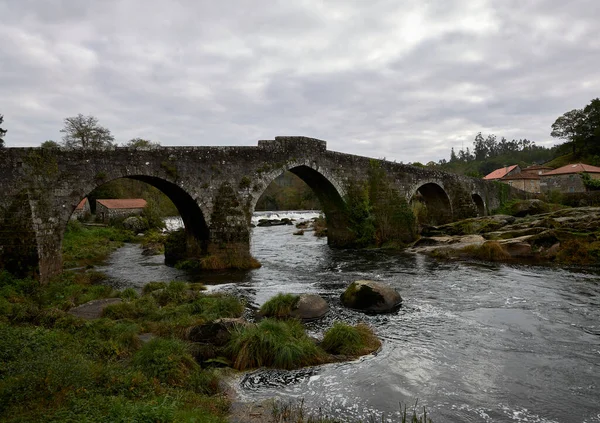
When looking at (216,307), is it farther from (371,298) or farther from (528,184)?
(528,184)

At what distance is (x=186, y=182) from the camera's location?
15.9 meters

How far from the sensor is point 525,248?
57.8 ft

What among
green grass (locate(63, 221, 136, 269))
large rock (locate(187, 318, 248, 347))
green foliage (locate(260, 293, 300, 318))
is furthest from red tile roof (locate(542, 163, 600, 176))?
large rock (locate(187, 318, 248, 347))

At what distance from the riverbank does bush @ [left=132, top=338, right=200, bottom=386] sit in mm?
14655

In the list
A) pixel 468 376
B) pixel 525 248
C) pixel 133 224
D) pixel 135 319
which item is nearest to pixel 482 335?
pixel 468 376

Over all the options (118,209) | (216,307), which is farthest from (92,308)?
(118,209)

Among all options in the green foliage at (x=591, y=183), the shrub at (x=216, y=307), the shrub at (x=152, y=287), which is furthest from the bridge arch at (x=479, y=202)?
the shrub at (x=216, y=307)

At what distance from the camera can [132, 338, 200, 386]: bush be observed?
5.90 metres

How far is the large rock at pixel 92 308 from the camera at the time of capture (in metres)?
9.08

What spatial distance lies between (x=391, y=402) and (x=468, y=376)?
153cm

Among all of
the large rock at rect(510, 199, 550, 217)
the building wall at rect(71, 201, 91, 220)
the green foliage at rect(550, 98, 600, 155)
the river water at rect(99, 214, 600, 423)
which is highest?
the green foliage at rect(550, 98, 600, 155)

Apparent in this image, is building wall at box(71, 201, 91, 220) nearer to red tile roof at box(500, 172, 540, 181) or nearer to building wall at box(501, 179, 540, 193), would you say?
building wall at box(501, 179, 540, 193)

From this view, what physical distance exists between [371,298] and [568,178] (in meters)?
53.5

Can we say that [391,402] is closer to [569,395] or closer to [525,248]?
[569,395]
